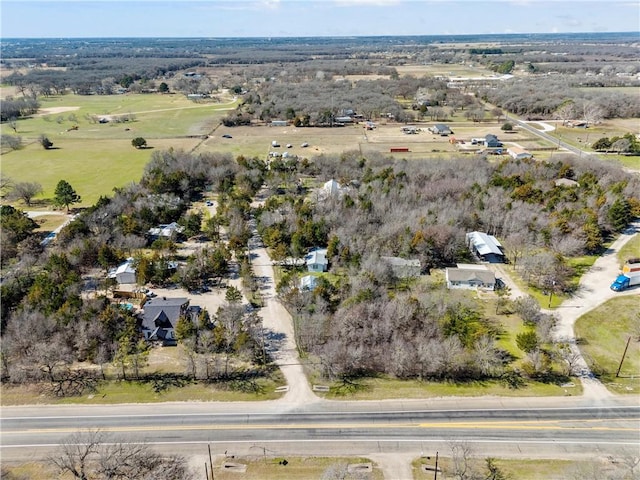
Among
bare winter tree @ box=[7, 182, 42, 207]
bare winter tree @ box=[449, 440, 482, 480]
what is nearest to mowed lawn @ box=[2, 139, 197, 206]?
bare winter tree @ box=[7, 182, 42, 207]

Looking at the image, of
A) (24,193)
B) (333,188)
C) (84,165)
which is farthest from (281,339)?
(84,165)

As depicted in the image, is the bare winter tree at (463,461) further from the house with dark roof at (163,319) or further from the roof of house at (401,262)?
the house with dark roof at (163,319)

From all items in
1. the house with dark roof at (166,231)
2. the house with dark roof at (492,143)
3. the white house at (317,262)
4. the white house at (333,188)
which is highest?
the house with dark roof at (492,143)

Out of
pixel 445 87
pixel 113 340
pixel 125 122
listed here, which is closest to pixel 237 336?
pixel 113 340

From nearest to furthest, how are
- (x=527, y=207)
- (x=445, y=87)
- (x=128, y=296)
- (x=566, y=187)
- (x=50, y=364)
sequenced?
(x=50, y=364), (x=128, y=296), (x=527, y=207), (x=566, y=187), (x=445, y=87)

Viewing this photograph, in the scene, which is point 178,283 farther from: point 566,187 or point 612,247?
point 566,187

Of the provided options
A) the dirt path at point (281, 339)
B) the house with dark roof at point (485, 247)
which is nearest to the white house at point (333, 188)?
the dirt path at point (281, 339)
